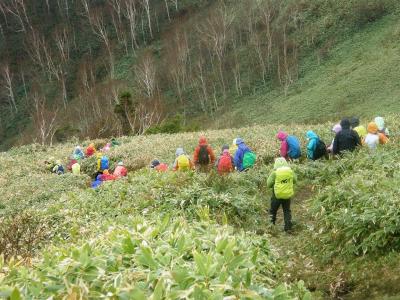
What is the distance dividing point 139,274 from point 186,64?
66272mm

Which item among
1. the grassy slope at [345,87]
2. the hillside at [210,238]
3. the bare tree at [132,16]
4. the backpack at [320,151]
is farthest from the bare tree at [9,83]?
the backpack at [320,151]

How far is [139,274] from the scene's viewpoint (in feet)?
Answer: 13.0

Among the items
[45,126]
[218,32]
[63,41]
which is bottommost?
[45,126]

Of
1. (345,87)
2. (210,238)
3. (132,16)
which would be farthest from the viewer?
(132,16)

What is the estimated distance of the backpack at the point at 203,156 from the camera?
50.5 feet

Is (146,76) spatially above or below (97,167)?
below

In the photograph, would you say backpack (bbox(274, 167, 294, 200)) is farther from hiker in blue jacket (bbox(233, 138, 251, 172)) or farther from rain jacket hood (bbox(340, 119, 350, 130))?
hiker in blue jacket (bbox(233, 138, 251, 172))

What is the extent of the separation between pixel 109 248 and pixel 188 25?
7218 cm

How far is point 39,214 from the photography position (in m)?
10.7

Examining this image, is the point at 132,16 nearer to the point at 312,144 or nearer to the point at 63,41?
the point at 63,41

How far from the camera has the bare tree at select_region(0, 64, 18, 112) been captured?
7575 centimetres

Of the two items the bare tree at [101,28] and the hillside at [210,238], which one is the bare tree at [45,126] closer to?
the bare tree at [101,28]

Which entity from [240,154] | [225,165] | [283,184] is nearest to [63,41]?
[240,154]

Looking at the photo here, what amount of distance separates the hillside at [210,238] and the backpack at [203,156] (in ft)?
5.23
